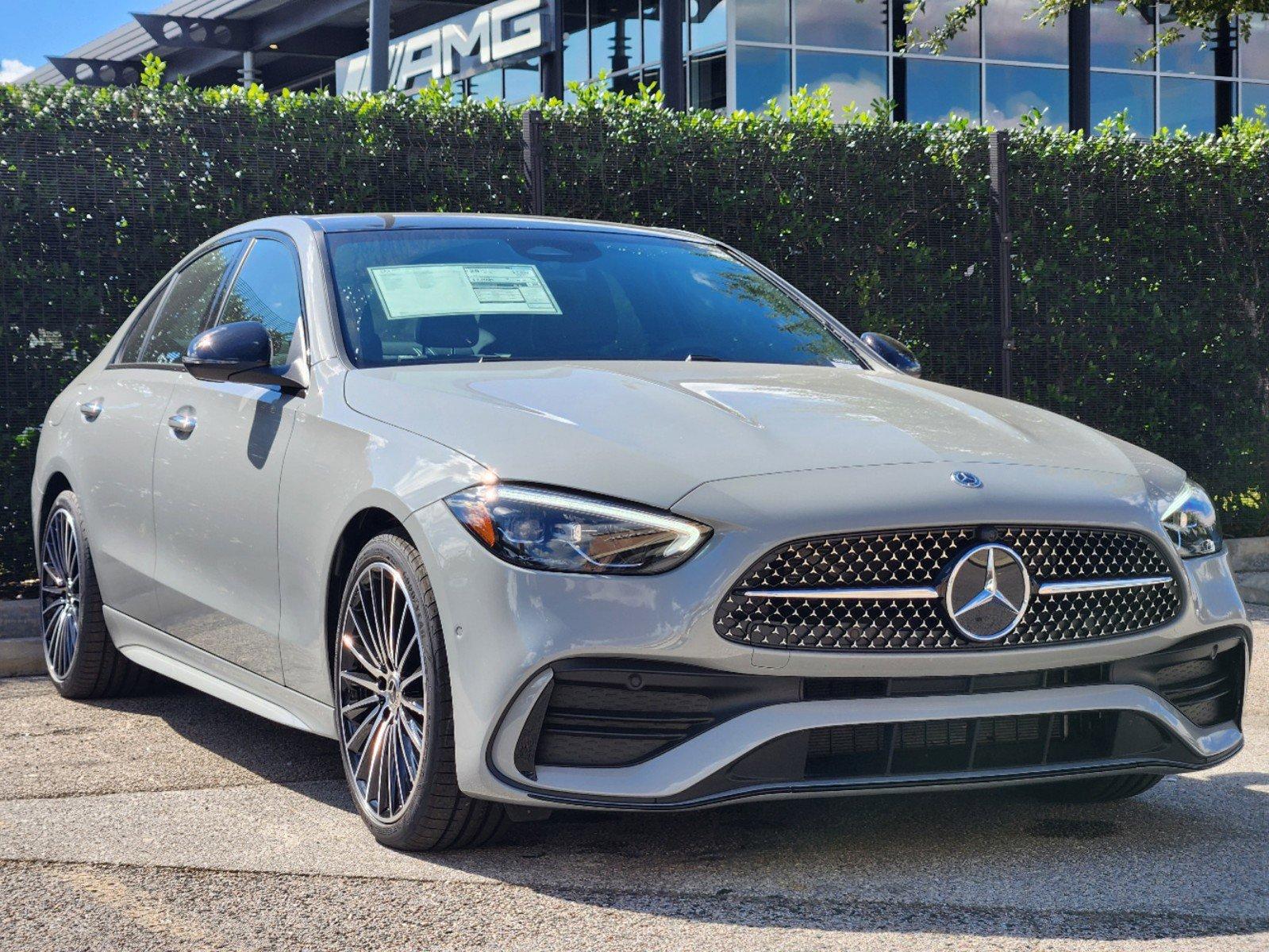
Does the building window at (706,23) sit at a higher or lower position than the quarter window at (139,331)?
higher

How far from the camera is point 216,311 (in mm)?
5621

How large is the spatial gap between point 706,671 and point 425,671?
2.18ft

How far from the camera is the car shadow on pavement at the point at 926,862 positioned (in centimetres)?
356

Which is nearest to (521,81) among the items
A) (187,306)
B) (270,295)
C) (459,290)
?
(187,306)

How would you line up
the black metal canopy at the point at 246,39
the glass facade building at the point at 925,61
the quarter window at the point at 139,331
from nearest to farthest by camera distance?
the quarter window at the point at 139,331 → the glass facade building at the point at 925,61 → the black metal canopy at the point at 246,39

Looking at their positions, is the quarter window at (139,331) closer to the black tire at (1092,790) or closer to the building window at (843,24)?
the black tire at (1092,790)

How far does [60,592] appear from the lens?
253 inches

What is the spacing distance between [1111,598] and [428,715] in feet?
5.13

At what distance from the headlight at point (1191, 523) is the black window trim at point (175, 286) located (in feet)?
10.1

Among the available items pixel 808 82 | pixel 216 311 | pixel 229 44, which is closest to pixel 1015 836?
pixel 216 311

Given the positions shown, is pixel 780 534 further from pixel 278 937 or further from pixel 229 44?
pixel 229 44

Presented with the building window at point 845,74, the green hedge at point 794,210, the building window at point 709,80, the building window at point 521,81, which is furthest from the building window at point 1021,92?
the green hedge at point 794,210

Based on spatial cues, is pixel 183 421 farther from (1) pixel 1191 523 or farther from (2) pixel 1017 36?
(2) pixel 1017 36

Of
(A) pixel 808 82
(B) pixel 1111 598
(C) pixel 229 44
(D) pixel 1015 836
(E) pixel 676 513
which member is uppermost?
(C) pixel 229 44
